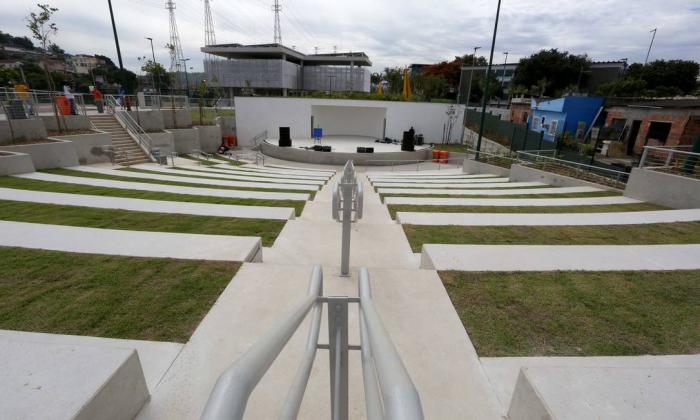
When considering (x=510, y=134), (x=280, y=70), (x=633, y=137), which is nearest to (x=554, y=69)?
(x=633, y=137)

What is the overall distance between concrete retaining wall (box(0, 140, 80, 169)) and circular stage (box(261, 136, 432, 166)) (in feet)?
56.7

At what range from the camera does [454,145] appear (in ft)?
129

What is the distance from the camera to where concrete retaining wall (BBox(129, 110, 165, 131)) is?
25.0 metres

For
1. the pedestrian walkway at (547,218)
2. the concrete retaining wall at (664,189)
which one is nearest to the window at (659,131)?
the concrete retaining wall at (664,189)

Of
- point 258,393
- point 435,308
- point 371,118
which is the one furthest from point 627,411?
point 371,118

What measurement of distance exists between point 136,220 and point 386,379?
7218 mm

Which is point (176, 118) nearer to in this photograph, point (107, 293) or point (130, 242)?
point (130, 242)

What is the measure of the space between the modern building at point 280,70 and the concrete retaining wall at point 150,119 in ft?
141

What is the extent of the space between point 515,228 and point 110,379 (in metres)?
7.00

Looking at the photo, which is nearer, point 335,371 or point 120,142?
point 335,371

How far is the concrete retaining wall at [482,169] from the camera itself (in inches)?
750

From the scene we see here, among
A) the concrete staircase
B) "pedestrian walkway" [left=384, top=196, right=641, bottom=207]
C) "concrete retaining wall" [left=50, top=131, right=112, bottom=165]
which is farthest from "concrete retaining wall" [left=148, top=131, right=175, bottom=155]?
"pedestrian walkway" [left=384, top=196, right=641, bottom=207]

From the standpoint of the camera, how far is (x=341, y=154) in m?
28.4

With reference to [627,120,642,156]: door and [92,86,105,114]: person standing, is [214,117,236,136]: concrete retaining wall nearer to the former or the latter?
[92,86,105,114]: person standing
